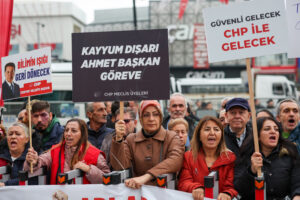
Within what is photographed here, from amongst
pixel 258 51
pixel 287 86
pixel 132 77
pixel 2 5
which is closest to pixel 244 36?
pixel 258 51

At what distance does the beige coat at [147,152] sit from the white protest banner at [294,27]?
1696mm

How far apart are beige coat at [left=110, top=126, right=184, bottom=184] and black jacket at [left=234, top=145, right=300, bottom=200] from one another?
607 millimetres

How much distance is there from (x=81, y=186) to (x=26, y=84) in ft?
5.42

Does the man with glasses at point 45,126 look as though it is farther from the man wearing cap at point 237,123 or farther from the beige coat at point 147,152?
the man wearing cap at point 237,123

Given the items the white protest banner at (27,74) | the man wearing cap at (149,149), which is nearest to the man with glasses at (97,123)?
the white protest banner at (27,74)

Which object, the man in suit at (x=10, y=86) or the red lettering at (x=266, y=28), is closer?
the red lettering at (x=266, y=28)

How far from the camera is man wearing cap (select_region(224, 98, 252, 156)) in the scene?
4586 mm

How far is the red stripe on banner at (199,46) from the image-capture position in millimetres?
39109

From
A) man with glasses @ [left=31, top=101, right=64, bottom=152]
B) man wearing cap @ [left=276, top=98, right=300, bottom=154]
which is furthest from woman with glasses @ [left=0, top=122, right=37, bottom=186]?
man wearing cap @ [left=276, top=98, right=300, bottom=154]

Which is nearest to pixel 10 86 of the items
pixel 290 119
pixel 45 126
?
pixel 45 126

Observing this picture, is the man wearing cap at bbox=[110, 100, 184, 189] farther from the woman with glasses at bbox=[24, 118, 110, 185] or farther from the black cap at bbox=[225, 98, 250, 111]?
the black cap at bbox=[225, 98, 250, 111]

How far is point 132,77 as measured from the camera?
408cm

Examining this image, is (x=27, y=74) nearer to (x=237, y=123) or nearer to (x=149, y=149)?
(x=149, y=149)

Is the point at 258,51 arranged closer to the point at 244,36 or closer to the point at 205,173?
the point at 244,36
